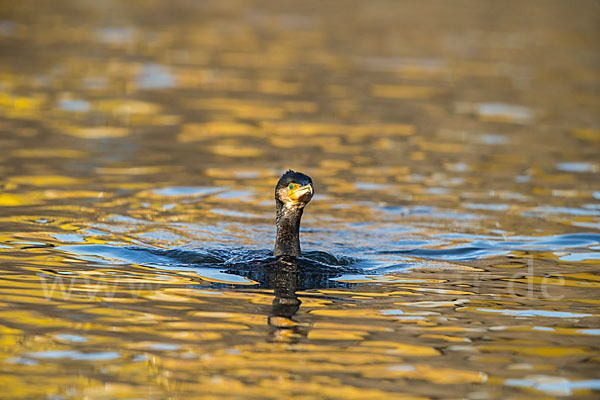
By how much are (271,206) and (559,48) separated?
18697 millimetres

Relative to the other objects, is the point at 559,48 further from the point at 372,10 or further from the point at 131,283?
the point at 131,283

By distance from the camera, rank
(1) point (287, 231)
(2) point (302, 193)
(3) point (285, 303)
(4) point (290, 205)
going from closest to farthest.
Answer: (3) point (285, 303), (2) point (302, 193), (4) point (290, 205), (1) point (287, 231)

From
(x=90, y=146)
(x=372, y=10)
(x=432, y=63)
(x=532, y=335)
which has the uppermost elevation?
(x=372, y=10)

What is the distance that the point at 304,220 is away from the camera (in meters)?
12.3

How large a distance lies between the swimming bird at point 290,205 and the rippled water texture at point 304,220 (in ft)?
0.71

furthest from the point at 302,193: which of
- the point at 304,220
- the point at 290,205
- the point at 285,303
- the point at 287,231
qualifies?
the point at 304,220

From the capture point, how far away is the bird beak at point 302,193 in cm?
931

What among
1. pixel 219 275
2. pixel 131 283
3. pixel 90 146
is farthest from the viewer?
pixel 90 146

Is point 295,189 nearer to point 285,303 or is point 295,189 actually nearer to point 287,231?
point 287,231

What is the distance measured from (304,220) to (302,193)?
300 cm

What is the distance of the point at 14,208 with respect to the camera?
11523 mm

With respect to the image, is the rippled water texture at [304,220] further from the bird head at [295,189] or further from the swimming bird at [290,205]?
the bird head at [295,189]

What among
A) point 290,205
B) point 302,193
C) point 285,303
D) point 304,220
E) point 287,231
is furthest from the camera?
point 304,220

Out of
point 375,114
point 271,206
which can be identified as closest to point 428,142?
point 375,114
